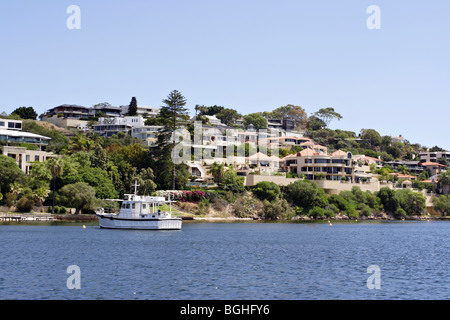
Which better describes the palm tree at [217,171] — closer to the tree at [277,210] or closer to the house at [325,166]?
the tree at [277,210]

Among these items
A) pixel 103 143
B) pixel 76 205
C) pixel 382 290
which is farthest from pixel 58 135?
pixel 382 290

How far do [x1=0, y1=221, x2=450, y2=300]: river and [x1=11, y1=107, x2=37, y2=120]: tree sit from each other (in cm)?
12459

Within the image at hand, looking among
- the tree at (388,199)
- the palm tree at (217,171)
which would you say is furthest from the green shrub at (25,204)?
the tree at (388,199)

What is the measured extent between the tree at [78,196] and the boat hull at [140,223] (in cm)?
1747

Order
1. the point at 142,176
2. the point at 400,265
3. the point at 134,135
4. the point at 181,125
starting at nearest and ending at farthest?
the point at 400,265 < the point at 142,176 < the point at 181,125 < the point at 134,135

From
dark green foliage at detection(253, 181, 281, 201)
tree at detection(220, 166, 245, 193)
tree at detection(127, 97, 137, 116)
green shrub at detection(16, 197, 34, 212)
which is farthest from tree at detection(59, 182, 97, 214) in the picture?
tree at detection(127, 97, 137, 116)

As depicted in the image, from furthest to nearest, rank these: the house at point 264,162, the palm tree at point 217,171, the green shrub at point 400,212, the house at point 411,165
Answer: the house at point 411,165, the house at point 264,162, the green shrub at point 400,212, the palm tree at point 217,171

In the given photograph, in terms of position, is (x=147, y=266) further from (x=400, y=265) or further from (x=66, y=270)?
(x=400, y=265)

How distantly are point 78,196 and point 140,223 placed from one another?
69.6 feet

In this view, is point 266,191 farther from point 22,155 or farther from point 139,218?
point 22,155

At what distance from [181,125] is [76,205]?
3199 centimetres

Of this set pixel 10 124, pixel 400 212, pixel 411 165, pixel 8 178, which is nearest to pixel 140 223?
pixel 8 178

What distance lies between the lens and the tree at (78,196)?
9338 cm
